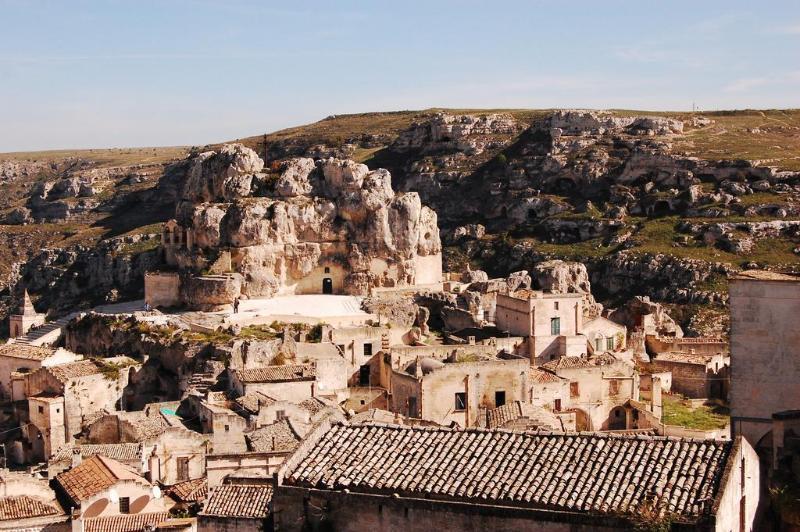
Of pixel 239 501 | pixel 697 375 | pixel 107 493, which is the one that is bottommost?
pixel 697 375

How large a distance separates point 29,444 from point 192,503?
1470 cm

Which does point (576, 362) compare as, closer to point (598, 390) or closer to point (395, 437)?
point (598, 390)

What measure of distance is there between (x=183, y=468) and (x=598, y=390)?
1529cm

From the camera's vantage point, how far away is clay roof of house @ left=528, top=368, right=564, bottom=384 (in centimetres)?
3850

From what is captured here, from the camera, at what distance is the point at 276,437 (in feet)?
106

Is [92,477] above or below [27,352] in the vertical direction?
above

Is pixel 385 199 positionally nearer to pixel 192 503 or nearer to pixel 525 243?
pixel 525 243

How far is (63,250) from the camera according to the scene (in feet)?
300

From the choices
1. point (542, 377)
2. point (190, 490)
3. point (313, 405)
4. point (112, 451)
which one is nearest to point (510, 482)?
point (190, 490)

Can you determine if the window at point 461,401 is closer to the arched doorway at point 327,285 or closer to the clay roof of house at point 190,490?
the clay roof of house at point 190,490

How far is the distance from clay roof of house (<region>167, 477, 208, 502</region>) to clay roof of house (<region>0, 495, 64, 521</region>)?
11.9ft

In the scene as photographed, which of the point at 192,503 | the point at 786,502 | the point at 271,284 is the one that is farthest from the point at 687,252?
the point at 786,502

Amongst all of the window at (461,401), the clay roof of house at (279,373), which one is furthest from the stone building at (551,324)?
the clay roof of house at (279,373)

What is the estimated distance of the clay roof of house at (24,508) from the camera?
25.8 metres
